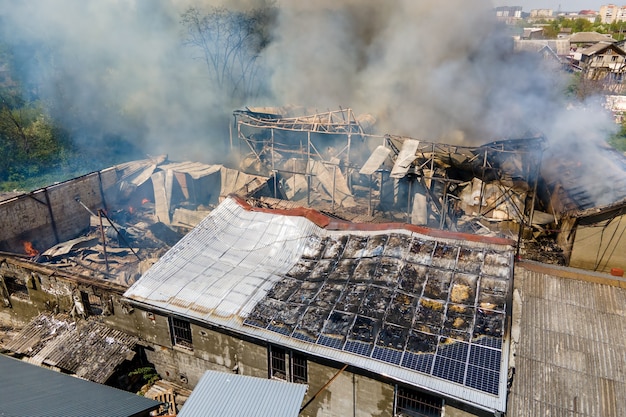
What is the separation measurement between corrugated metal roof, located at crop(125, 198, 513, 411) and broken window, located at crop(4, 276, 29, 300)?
501 centimetres

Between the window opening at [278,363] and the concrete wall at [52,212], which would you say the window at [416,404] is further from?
the concrete wall at [52,212]

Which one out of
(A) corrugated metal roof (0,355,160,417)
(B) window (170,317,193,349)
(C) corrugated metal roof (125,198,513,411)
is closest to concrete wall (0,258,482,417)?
(B) window (170,317,193,349)

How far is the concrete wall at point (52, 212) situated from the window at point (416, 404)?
1526 centimetres

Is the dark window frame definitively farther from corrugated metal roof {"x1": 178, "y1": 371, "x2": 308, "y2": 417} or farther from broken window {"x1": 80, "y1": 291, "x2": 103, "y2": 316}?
corrugated metal roof {"x1": 178, "y1": 371, "x2": 308, "y2": 417}

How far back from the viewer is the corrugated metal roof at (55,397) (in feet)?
21.8

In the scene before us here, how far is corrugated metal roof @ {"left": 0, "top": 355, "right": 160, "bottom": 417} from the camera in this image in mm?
6637

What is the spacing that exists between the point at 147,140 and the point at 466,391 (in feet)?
86.2

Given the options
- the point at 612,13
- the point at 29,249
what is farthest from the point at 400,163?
the point at 612,13

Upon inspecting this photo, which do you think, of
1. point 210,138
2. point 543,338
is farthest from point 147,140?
point 543,338

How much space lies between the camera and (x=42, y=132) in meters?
27.5

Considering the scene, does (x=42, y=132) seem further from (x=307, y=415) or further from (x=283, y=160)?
(x=307, y=415)

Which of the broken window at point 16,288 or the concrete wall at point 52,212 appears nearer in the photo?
the broken window at point 16,288

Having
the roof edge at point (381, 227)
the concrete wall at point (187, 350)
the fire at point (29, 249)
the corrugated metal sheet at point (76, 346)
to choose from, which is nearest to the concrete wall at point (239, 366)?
the concrete wall at point (187, 350)

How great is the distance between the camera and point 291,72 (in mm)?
35000
